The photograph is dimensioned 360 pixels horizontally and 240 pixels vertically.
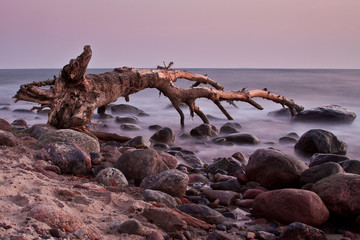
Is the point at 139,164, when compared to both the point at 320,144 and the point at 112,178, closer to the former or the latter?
the point at 112,178

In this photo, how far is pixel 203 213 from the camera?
2859 millimetres

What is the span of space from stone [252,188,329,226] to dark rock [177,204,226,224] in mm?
434

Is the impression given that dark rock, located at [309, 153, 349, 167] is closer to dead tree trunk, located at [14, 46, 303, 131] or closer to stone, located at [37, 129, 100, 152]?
stone, located at [37, 129, 100, 152]

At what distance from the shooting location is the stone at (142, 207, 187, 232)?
8.01 feet

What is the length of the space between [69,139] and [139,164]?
1.32 m

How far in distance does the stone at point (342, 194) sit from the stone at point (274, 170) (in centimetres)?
70

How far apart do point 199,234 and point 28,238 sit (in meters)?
1.26

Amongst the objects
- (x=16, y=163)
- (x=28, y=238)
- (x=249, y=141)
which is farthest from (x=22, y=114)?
(x=28, y=238)

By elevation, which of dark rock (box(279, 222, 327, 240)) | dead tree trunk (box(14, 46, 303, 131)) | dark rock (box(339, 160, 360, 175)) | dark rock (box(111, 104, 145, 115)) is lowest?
dark rock (box(111, 104, 145, 115))

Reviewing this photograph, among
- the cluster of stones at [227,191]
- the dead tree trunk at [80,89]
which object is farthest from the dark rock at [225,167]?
the dead tree trunk at [80,89]

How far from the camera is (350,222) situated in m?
3.02

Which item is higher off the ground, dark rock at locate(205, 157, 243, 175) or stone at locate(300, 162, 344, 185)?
stone at locate(300, 162, 344, 185)

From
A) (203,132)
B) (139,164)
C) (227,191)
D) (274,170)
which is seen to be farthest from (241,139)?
(139,164)

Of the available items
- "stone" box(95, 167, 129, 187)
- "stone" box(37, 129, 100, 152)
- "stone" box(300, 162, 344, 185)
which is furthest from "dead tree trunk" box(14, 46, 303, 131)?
"stone" box(300, 162, 344, 185)
